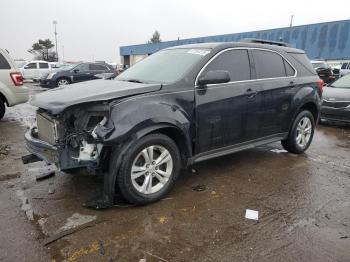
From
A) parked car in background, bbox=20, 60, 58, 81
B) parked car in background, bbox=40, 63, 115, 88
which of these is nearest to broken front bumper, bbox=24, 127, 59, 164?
parked car in background, bbox=40, 63, 115, 88

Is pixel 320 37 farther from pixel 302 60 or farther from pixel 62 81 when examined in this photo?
pixel 302 60

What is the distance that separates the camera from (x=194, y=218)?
3434 mm

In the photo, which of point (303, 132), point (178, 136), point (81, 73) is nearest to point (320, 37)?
point (81, 73)

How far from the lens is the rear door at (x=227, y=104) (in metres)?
4.09

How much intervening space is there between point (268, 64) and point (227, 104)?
4.03 feet

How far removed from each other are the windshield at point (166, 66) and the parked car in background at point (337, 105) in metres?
5.49

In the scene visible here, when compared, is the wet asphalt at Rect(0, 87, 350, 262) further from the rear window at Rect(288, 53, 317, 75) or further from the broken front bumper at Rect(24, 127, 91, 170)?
the rear window at Rect(288, 53, 317, 75)

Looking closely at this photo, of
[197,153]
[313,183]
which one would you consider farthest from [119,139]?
[313,183]

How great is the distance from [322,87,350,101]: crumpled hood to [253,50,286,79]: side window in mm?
4071

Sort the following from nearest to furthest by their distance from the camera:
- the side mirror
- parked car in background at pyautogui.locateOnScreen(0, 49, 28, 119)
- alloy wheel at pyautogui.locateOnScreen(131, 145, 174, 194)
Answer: alloy wheel at pyautogui.locateOnScreen(131, 145, 174, 194) → the side mirror → parked car in background at pyautogui.locateOnScreen(0, 49, 28, 119)

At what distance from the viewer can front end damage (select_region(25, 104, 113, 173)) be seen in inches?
131

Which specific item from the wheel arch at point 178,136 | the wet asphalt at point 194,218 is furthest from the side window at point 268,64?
the wheel arch at point 178,136

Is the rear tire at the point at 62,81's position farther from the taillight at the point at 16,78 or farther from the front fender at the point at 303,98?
the front fender at the point at 303,98

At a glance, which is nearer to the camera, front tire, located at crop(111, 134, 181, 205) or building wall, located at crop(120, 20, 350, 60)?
front tire, located at crop(111, 134, 181, 205)
